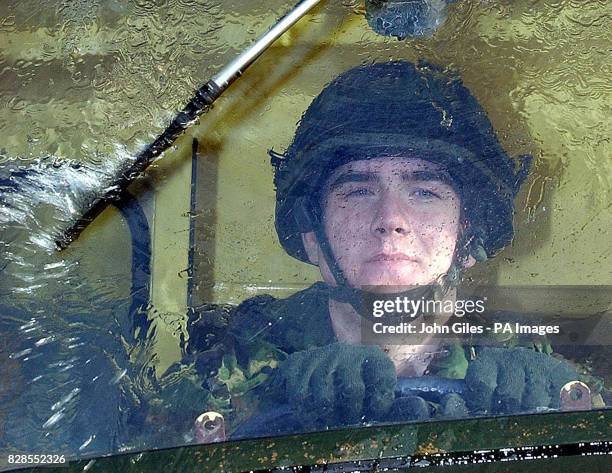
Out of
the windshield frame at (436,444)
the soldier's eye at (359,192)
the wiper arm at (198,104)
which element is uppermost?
the wiper arm at (198,104)

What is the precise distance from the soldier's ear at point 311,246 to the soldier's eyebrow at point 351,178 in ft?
0.42

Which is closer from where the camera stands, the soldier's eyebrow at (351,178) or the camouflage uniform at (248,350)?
the camouflage uniform at (248,350)

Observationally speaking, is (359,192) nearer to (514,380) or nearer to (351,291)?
(351,291)

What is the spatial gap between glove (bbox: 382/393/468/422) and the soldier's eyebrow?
53 centimetres

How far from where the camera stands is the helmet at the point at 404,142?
2.43m

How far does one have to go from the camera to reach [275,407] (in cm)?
230

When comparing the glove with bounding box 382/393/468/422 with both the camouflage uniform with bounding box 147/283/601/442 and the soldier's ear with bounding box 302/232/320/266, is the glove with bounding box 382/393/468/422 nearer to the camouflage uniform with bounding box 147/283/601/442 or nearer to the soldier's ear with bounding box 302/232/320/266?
the camouflage uniform with bounding box 147/283/601/442

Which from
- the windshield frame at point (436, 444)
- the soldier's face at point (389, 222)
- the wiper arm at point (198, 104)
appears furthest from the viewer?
the wiper arm at point (198, 104)

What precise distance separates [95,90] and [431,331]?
1.05 meters

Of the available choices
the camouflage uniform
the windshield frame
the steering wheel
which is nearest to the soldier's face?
the camouflage uniform

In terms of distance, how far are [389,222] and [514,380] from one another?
461 millimetres

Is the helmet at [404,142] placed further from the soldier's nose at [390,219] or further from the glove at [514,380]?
the glove at [514,380]

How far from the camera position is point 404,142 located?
8.14 feet

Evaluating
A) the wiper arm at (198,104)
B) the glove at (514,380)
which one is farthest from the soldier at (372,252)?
the wiper arm at (198,104)
